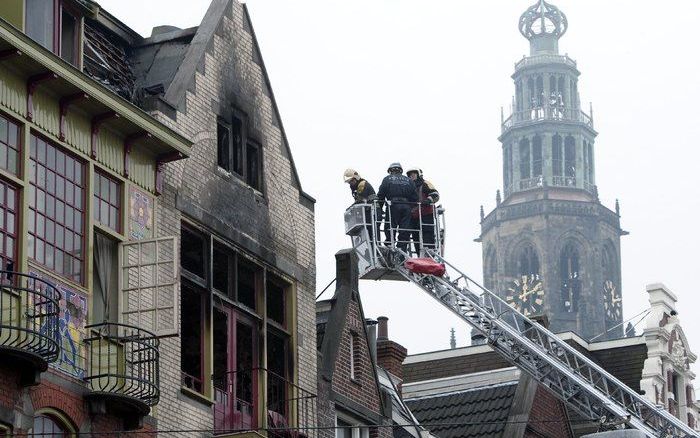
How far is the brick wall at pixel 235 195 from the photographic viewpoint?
30.3 metres

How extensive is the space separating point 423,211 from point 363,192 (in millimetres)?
1303

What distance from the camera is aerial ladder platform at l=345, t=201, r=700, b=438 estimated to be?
4397 cm

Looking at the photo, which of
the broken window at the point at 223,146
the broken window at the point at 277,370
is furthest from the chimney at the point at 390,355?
the broken window at the point at 223,146

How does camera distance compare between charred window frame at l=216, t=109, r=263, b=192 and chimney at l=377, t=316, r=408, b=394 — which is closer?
charred window frame at l=216, t=109, r=263, b=192

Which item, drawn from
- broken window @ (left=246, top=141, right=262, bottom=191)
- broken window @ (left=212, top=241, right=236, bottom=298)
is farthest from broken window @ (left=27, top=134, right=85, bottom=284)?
broken window @ (left=246, top=141, right=262, bottom=191)

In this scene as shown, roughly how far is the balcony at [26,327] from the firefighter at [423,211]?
1813cm

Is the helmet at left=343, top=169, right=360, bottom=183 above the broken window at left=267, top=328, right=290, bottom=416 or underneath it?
above

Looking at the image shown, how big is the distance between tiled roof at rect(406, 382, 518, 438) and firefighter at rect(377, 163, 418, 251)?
16.9 feet

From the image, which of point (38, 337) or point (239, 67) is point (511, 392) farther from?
point (38, 337)

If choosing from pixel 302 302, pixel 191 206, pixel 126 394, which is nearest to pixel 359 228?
pixel 302 302

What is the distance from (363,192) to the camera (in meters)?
44.0

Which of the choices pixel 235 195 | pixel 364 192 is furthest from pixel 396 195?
pixel 235 195

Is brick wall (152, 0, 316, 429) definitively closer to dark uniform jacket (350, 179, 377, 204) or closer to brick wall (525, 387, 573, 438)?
dark uniform jacket (350, 179, 377, 204)

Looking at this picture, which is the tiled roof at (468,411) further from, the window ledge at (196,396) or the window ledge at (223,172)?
the window ledge at (196,396)
